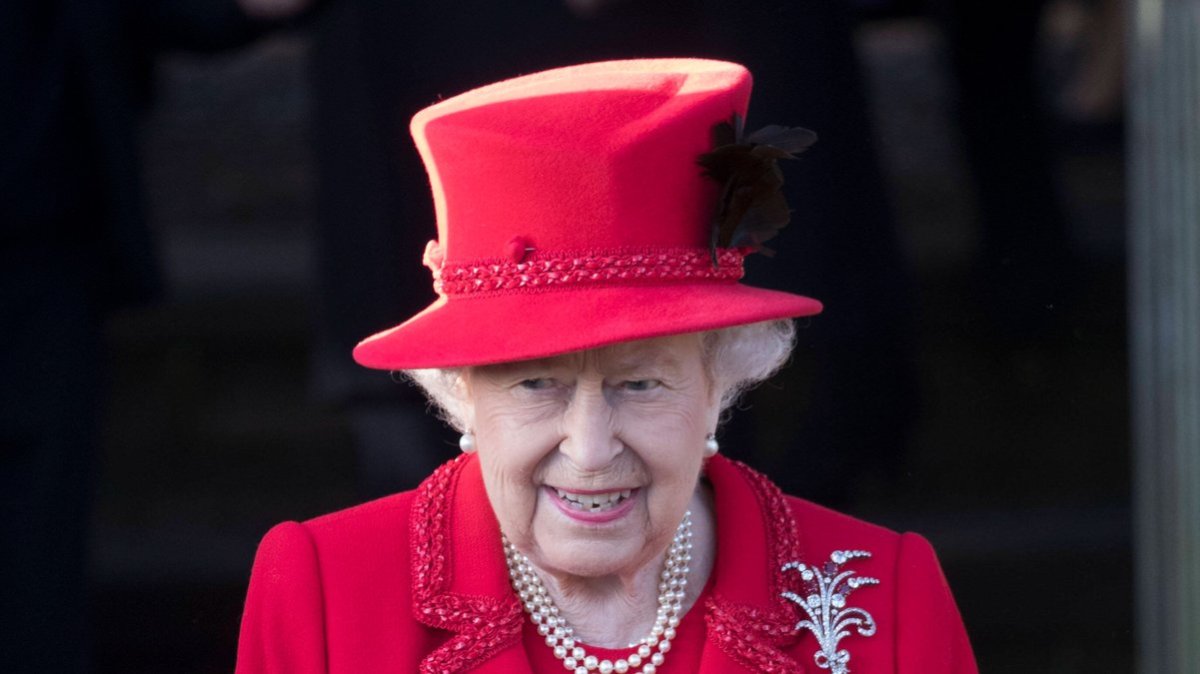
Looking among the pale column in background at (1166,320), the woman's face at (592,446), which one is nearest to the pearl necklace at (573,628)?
the woman's face at (592,446)

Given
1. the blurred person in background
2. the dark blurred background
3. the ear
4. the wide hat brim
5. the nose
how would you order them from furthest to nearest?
1. the dark blurred background
2. the blurred person in background
3. the ear
4. the nose
5. the wide hat brim

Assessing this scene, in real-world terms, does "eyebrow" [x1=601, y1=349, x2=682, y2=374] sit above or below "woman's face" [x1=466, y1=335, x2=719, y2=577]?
above

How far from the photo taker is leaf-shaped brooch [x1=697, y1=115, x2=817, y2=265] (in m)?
2.41

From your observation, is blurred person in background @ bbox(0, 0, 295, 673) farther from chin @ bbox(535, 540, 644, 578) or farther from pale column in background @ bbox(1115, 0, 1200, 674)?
pale column in background @ bbox(1115, 0, 1200, 674)

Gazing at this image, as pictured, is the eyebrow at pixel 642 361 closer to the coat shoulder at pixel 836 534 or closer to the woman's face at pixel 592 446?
the woman's face at pixel 592 446

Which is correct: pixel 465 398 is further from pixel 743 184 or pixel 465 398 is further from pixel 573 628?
pixel 743 184

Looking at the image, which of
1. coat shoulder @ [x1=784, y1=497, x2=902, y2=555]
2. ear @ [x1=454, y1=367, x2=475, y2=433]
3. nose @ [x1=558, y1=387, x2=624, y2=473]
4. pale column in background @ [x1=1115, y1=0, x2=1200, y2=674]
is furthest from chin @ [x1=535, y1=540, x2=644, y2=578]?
pale column in background @ [x1=1115, y1=0, x2=1200, y2=674]

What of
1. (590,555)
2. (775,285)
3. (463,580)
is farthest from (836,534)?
(775,285)

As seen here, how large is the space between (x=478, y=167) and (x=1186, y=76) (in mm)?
2551

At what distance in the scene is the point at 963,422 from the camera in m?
4.49

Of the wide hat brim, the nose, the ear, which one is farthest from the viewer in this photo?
the ear

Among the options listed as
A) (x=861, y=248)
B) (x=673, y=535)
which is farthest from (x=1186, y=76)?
(x=673, y=535)

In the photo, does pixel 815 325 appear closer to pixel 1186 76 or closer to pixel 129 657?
pixel 1186 76

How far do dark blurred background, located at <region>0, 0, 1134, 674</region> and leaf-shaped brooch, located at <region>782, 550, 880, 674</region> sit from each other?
1.52m
